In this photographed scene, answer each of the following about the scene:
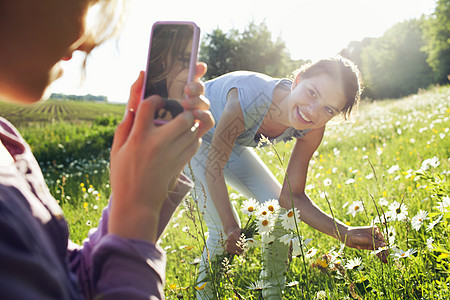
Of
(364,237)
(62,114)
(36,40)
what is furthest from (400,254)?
(62,114)

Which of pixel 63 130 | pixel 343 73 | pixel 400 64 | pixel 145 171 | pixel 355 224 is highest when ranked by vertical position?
pixel 343 73

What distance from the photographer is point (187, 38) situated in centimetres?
Answer: 99

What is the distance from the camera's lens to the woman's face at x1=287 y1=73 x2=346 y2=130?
2.09 metres

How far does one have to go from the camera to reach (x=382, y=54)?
1378 inches

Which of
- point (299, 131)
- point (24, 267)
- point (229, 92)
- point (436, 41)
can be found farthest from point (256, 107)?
point (436, 41)

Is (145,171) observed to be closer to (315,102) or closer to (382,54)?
(315,102)

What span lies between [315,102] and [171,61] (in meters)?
1.32

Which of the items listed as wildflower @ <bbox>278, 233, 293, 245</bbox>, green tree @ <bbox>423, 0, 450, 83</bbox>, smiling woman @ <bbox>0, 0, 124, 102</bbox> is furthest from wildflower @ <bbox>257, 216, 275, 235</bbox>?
green tree @ <bbox>423, 0, 450, 83</bbox>

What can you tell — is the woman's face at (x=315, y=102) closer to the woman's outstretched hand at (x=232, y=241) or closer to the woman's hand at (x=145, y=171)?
the woman's outstretched hand at (x=232, y=241)

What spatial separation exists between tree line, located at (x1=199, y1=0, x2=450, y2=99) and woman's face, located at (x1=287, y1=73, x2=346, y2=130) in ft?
38.7

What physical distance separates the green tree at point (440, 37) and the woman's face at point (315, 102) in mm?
28702

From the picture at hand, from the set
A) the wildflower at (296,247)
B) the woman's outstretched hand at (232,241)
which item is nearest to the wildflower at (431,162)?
the wildflower at (296,247)

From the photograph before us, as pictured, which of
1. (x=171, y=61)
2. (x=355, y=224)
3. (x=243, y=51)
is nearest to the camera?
(x=171, y=61)

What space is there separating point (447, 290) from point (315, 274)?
84 cm
